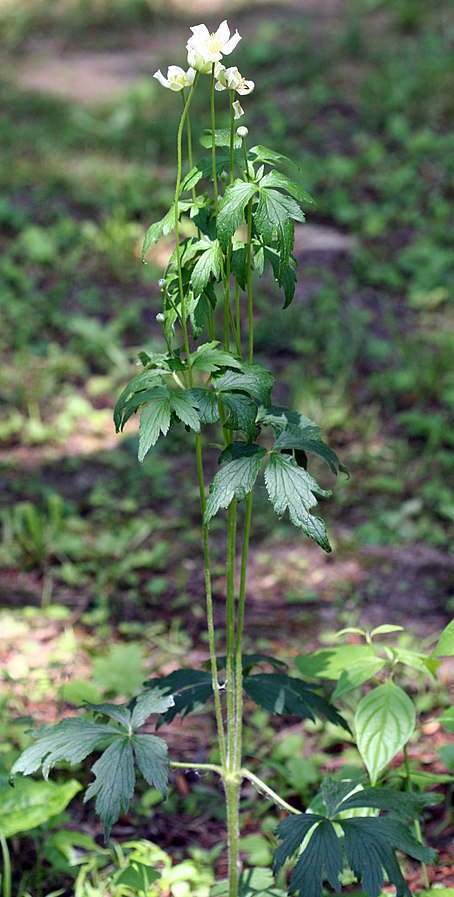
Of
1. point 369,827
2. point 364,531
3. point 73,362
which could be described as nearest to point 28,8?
point 73,362

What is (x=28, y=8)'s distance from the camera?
846 cm

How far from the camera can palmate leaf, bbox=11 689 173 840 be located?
1.42 m

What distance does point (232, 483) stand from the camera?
4.62 feet

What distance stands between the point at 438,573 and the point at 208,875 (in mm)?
1347

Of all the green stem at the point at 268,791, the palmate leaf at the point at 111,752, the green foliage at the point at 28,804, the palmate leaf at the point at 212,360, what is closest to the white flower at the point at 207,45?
the palmate leaf at the point at 212,360

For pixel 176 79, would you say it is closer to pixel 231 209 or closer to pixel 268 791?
pixel 231 209

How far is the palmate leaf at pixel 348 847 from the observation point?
1374mm

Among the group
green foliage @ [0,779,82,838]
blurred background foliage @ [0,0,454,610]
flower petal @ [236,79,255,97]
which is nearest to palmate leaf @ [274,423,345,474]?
flower petal @ [236,79,255,97]

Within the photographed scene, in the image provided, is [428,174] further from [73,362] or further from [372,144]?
[73,362]

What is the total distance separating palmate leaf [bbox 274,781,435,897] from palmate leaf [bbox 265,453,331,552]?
0.43 m

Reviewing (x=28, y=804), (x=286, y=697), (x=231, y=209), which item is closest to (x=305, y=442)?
(x=231, y=209)

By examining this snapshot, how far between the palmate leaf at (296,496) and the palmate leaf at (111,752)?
0.39 metres

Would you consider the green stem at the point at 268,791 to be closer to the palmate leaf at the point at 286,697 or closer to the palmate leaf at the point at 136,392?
the palmate leaf at the point at 286,697

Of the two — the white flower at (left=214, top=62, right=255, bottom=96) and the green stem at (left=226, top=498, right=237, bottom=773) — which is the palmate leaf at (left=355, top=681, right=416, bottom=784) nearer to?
the green stem at (left=226, top=498, right=237, bottom=773)
